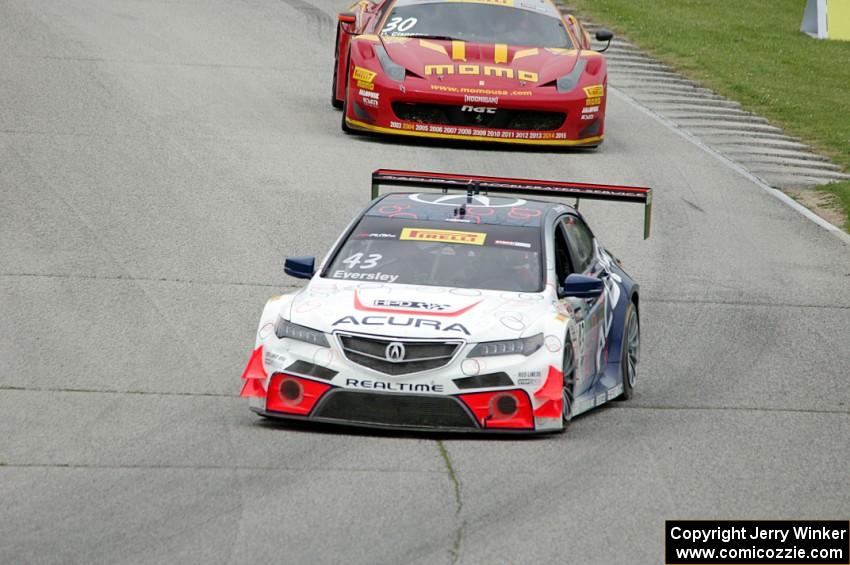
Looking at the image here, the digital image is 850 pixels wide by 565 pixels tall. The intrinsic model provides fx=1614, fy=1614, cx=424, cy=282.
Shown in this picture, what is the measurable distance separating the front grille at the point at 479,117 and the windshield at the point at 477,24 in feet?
3.50

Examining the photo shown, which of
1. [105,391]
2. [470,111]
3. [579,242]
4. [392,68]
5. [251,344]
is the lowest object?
[251,344]

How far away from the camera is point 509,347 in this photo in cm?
899

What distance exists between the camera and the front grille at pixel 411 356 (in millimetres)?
8906

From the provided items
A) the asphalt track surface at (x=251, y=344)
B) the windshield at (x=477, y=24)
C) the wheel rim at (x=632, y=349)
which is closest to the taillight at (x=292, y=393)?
the asphalt track surface at (x=251, y=344)

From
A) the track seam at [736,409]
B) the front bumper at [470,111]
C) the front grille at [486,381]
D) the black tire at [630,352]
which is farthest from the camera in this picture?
the front bumper at [470,111]

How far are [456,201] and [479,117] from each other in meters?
6.74

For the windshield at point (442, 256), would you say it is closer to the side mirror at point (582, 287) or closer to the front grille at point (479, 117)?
the side mirror at point (582, 287)

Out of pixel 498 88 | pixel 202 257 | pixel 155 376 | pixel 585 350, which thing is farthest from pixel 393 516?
pixel 498 88

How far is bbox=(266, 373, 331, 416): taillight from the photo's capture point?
A: 29.6ft

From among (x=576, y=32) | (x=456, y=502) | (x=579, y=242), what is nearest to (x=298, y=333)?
(x=456, y=502)

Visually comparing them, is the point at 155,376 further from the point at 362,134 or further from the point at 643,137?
the point at 643,137

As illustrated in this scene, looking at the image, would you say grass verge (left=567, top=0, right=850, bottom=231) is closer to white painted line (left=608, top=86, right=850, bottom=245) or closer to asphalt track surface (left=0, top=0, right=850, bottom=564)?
white painted line (left=608, top=86, right=850, bottom=245)

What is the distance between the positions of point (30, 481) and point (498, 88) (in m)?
9.82

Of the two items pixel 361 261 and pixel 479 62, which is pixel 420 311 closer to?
pixel 361 261
